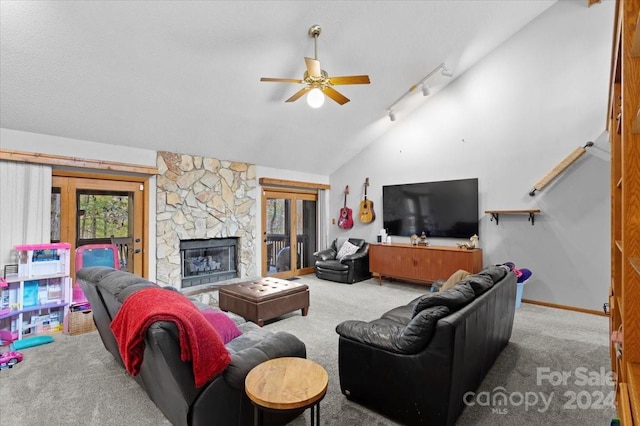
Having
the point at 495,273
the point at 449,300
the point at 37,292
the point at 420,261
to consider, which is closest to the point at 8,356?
the point at 37,292

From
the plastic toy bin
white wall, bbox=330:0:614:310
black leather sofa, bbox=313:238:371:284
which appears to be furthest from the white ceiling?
the plastic toy bin

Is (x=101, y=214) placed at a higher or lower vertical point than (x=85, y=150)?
lower

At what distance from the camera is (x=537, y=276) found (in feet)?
14.6

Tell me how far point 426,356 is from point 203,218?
14.2 feet

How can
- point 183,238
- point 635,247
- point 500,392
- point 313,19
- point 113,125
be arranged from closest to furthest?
point 635,247 → point 500,392 → point 313,19 → point 113,125 → point 183,238

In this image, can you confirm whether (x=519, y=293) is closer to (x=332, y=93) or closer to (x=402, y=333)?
(x=402, y=333)

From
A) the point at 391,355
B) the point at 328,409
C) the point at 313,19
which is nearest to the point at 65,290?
the point at 328,409

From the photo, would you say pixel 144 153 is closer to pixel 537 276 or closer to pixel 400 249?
pixel 400 249

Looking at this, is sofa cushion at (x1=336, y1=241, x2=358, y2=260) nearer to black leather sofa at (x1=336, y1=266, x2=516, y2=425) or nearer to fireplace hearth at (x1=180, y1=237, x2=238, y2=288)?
fireplace hearth at (x1=180, y1=237, x2=238, y2=288)

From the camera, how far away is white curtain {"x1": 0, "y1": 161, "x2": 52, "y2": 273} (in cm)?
331

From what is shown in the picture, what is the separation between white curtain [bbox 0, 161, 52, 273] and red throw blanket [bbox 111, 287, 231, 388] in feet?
9.42

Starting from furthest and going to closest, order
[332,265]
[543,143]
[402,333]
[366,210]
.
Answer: [366,210] → [332,265] → [543,143] → [402,333]

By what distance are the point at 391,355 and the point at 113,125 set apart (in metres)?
4.16

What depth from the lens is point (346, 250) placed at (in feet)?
20.7
